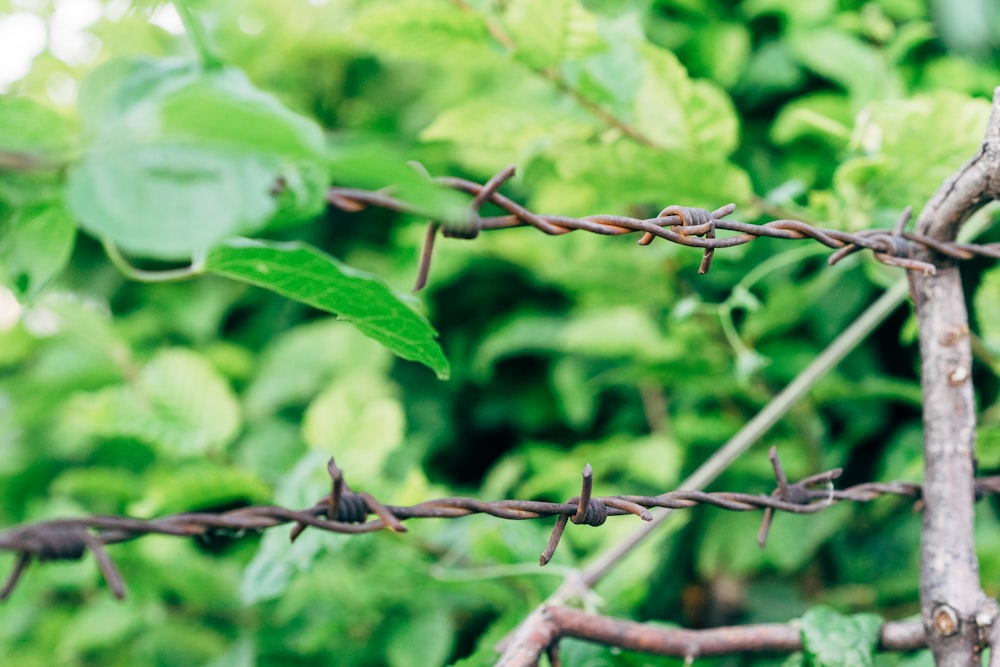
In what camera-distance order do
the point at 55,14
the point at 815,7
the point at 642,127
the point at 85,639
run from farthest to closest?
the point at 55,14 → the point at 85,639 → the point at 815,7 → the point at 642,127

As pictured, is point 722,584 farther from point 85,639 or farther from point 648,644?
point 85,639

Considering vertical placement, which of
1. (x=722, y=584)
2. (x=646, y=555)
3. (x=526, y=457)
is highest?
(x=646, y=555)

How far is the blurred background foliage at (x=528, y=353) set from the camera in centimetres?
84

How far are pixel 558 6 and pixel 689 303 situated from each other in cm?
34

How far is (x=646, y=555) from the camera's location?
86 cm

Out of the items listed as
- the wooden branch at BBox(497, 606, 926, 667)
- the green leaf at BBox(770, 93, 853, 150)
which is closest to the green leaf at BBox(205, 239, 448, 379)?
the wooden branch at BBox(497, 606, 926, 667)

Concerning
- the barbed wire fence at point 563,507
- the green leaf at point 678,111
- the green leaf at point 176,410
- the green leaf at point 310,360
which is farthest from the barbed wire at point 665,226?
the green leaf at point 310,360

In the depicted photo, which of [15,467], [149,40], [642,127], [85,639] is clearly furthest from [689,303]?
[15,467]

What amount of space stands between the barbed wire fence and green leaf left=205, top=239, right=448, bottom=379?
0.03 m

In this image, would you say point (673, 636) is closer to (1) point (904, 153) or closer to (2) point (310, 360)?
(1) point (904, 153)

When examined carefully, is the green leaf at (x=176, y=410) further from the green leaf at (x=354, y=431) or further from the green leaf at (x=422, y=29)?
the green leaf at (x=422, y=29)

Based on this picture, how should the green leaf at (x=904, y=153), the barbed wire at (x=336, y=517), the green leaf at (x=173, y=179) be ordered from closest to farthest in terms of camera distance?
the green leaf at (x=173, y=179) < the barbed wire at (x=336, y=517) < the green leaf at (x=904, y=153)

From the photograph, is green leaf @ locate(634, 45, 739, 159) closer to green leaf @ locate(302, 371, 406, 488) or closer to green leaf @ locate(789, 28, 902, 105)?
green leaf @ locate(789, 28, 902, 105)

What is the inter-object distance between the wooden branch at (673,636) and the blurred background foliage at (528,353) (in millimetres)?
76
